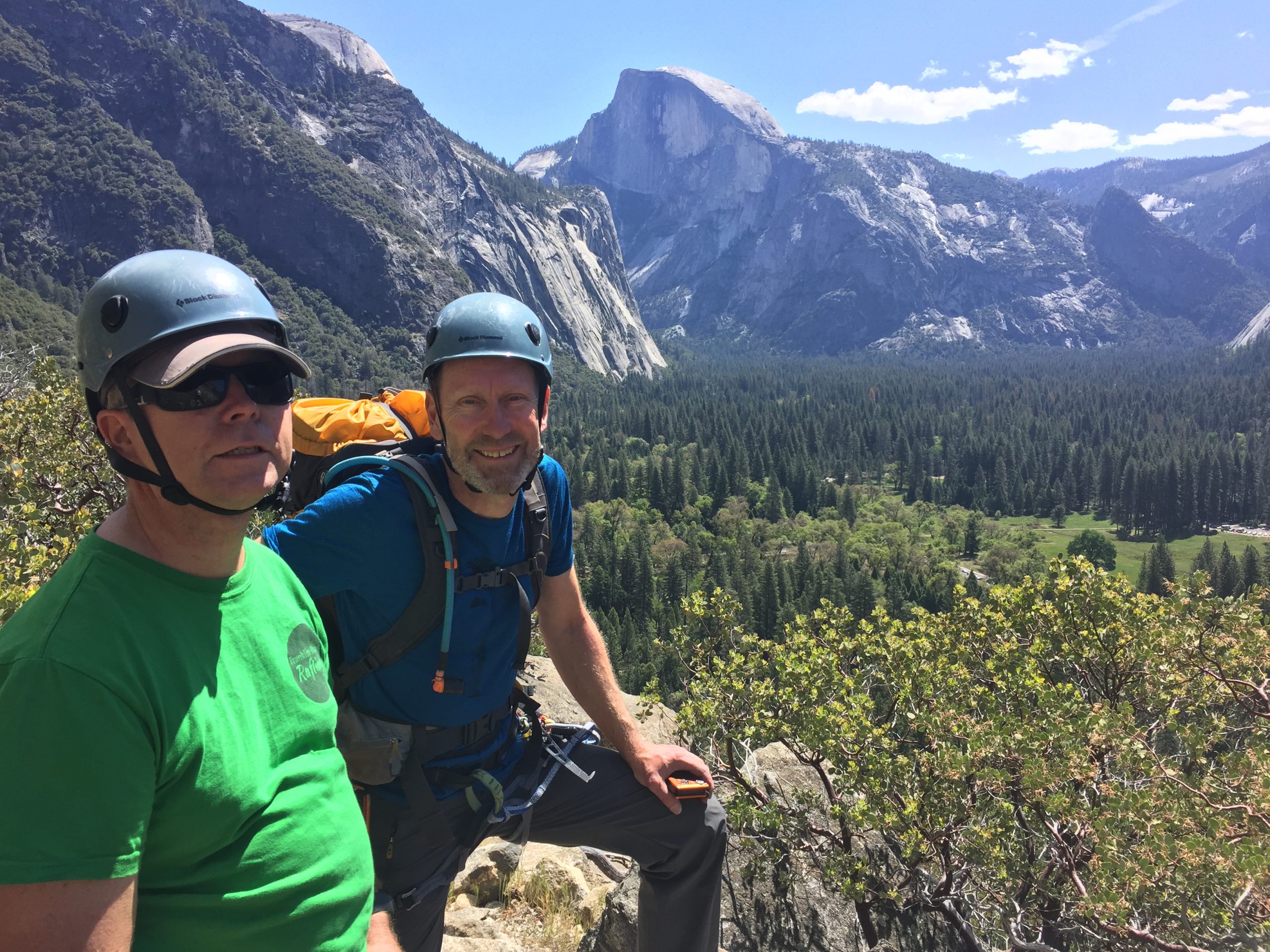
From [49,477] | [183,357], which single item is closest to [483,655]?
[183,357]

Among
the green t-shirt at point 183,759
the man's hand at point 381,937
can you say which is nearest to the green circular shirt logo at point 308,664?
the green t-shirt at point 183,759

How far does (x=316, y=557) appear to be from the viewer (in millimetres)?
3514

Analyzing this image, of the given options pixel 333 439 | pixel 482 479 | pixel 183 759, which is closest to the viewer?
pixel 183 759

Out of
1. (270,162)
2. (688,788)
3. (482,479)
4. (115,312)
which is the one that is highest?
(270,162)

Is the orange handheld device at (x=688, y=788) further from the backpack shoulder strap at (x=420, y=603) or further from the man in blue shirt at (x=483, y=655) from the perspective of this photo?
the backpack shoulder strap at (x=420, y=603)

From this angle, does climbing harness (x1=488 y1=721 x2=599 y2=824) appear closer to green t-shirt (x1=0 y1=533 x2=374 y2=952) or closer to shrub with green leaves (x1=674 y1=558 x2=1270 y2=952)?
green t-shirt (x1=0 y1=533 x2=374 y2=952)

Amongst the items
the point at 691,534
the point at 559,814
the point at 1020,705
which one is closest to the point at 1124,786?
the point at 1020,705

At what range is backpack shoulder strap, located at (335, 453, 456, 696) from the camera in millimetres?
3639

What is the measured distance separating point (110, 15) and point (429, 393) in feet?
666

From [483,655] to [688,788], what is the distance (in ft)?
4.90

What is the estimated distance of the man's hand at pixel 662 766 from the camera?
4.33m

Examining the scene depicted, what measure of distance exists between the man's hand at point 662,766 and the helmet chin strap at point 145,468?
10.1ft

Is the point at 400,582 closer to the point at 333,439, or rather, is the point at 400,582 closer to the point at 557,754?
the point at 333,439

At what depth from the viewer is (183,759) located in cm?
Result: 206
